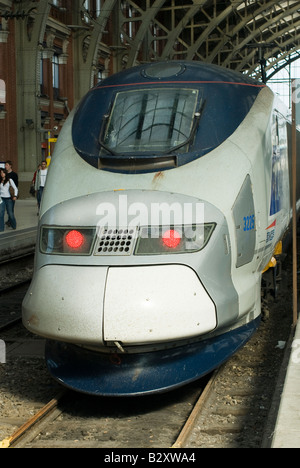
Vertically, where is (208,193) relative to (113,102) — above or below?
below

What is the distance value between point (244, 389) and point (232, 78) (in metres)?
2.91

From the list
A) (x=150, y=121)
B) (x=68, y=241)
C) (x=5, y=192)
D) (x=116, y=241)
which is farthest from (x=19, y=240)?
(x=116, y=241)

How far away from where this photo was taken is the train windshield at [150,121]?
666 centimetres

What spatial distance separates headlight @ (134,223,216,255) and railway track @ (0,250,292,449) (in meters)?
1.30

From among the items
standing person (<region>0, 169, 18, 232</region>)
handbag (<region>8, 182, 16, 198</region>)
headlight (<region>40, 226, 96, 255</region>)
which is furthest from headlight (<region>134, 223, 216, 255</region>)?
handbag (<region>8, 182, 16, 198</region>)

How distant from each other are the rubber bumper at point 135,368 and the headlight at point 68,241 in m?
0.79

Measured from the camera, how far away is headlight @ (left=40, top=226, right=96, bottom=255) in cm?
599

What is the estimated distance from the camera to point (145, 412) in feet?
20.6

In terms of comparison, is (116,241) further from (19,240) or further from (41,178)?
(41,178)

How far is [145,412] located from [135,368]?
55 cm

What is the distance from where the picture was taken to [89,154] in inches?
264
